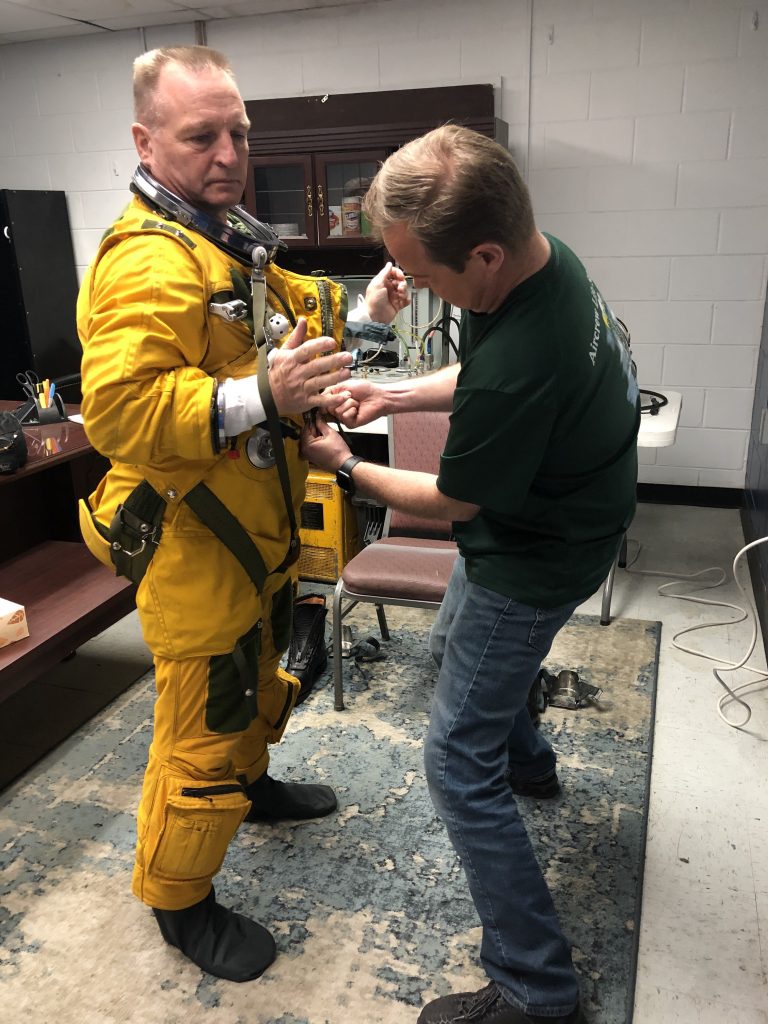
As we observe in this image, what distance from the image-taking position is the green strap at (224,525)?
1.42m

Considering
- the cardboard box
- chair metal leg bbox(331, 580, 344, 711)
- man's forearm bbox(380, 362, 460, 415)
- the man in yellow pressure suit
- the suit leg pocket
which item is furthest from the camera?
chair metal leg bbox(331, 580, 344, 711)

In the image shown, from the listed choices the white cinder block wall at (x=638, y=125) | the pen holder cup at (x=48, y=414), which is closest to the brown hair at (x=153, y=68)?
the pen holder cup at (x=48, y=414)

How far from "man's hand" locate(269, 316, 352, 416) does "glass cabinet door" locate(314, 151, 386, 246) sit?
8.68 feet

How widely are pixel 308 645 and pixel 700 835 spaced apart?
131 cm

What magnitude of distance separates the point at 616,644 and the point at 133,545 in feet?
6.38

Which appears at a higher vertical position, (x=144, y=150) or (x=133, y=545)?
(x=144, y=150)

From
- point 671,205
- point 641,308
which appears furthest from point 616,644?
point 671,205

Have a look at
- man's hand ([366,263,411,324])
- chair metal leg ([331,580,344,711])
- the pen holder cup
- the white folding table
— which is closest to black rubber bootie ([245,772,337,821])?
chair metal leg ([331,580,344,711])

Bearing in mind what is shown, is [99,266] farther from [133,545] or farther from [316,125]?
[316,125]

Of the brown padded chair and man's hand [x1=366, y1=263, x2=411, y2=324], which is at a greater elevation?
man's hand [x1=366, y1=263, x2=411, y2=324]

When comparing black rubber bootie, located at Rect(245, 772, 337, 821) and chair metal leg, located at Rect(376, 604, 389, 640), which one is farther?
chair metal leg, located at Rect(376, 604, 389, 640)

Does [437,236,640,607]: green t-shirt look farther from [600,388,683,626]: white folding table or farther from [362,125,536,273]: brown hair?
[600,388,683,626]: white folding table

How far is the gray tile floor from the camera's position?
158 cm

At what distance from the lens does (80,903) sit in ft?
5.89
